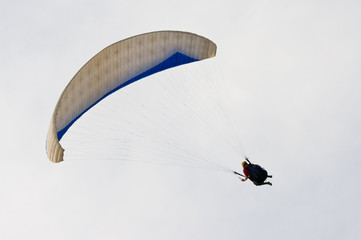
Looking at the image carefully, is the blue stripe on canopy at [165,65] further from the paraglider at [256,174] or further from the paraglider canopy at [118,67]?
the paraglider at [256,174]

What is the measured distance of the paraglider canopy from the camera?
18.2 meters

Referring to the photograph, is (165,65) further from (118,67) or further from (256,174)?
(256,174)

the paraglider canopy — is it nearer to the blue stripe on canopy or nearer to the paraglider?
the blue stripe on canopy

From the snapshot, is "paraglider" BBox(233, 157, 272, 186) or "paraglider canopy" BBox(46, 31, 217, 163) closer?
"paraglider canopy" BBox(46, 31, 217, 163)

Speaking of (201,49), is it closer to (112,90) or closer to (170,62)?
(170,62)

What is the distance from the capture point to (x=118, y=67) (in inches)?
787

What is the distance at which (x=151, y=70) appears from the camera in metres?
21.2

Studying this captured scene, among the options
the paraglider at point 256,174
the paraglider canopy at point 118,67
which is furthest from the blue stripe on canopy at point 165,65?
the paraglider at point 256,174

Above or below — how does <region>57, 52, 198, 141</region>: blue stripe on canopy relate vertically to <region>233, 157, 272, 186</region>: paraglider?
above

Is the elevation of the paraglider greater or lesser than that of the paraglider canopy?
lesser

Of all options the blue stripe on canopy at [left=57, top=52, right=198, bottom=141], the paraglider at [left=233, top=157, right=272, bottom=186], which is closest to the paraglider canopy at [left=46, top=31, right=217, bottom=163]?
the blue stripe on canopy at [left=57, top=52, right=198, bottom=141]

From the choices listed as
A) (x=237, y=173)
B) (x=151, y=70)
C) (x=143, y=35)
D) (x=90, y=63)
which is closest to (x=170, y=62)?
(x=151, y=70)

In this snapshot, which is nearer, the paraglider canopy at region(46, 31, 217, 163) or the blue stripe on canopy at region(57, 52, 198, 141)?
the paraglider canopy at region(46, 31, 217, 163)

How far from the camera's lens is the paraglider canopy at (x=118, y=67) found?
18156mm
